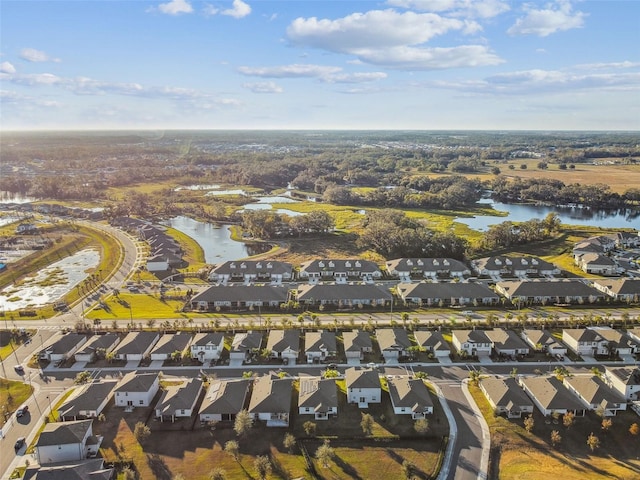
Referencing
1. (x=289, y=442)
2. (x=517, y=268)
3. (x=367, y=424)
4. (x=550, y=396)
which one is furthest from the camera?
(x=517, y=268)

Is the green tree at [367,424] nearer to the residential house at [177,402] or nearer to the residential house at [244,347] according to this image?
the residential house at [177,402]

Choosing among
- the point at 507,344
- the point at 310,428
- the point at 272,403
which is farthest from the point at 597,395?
the point at 272,403

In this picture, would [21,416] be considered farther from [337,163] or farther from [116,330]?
[337,163]

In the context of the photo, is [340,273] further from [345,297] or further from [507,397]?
[507,397]

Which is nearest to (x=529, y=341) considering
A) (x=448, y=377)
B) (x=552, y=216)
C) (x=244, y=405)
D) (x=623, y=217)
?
(x=448, y=377)

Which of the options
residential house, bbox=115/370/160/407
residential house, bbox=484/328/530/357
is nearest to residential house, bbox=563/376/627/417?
residential house, bbox=484/328/530/357
